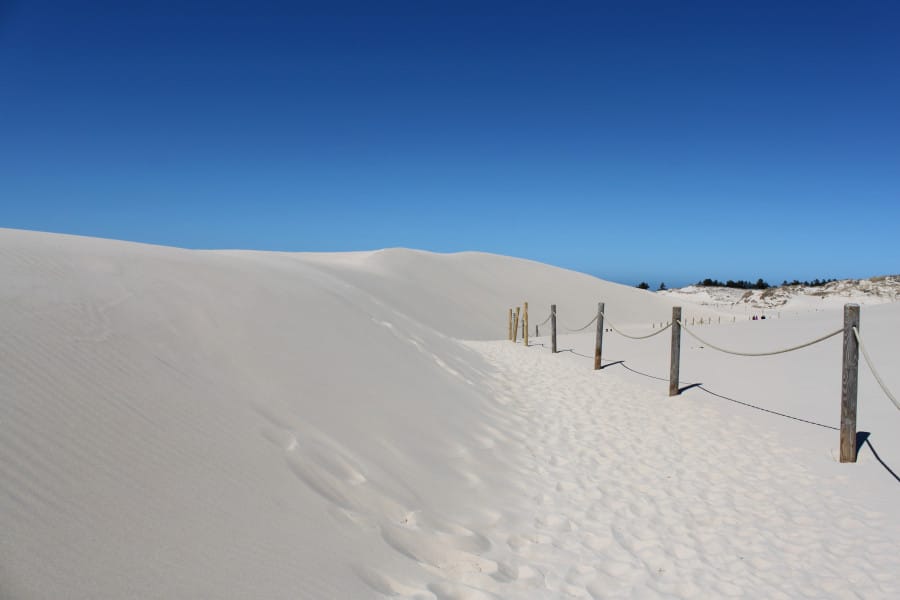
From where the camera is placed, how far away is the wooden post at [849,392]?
189 inches

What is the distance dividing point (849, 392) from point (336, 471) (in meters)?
4.89

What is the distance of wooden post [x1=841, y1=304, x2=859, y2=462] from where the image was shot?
15.8ft

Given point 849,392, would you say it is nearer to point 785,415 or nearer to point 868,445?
point 868,445

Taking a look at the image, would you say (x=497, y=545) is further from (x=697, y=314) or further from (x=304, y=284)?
(x=697, y=314)

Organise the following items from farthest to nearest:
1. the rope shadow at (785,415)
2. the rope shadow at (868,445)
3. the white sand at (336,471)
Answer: the rope shadow at (785,415) → the rope shadow at (868,445) → the white sand at (336,471)

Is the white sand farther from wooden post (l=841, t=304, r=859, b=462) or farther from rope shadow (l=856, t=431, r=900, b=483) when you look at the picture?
wooden post (l=841, t=304, r=859, b=462)

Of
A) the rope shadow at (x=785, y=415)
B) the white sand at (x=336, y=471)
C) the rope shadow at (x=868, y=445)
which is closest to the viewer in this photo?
the white sand at (x=336, y=471)

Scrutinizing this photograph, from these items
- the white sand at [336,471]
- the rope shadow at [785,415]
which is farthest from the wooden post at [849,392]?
the rope shadow at [785,415]

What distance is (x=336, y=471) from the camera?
3654mm

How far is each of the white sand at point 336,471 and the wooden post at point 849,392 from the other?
17cm

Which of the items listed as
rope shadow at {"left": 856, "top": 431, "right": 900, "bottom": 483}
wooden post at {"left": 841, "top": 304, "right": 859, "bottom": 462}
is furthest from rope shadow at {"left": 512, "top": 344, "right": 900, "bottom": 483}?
wooden post at {"left": 841, "top": 304, "right": 859, "bottom": 462}

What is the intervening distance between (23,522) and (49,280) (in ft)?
9.65

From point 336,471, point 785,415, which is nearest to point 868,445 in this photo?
point 785,415

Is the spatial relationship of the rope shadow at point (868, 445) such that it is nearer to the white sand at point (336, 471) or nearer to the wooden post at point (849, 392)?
the white sand at point (336, 471)
